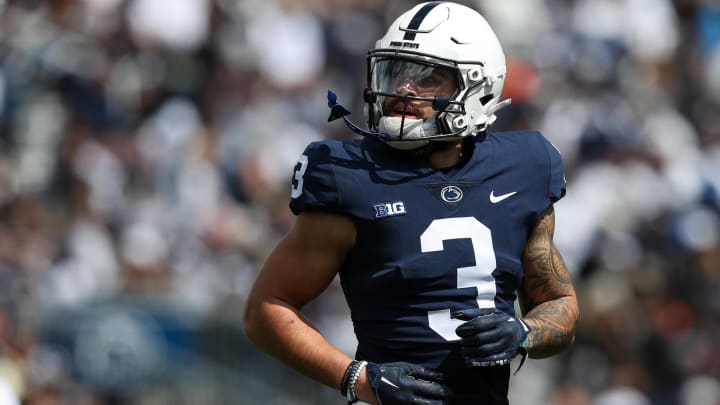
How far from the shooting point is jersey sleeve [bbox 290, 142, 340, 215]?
3746 millimetres

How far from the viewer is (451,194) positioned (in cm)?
384

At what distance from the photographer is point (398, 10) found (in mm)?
11898

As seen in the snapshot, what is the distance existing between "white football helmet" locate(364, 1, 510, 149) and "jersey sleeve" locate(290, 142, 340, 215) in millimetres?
192

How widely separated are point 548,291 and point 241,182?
251 inches

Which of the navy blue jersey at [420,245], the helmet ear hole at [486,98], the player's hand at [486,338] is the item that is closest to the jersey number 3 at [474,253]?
the navy blue jersey at [420,245]

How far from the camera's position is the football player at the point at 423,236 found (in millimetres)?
3744

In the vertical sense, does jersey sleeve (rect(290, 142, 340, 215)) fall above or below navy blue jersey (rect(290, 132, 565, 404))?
above

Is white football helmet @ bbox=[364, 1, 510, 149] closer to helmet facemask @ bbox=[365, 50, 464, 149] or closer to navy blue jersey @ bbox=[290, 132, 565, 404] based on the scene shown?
helmet facemask @ bbox=[365, 50, 464, 149]

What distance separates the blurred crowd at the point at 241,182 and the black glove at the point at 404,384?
431 centimetres

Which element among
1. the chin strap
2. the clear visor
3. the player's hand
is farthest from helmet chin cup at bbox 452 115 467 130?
the player's hand

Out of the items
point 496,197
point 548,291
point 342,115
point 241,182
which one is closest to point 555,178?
point 496,197

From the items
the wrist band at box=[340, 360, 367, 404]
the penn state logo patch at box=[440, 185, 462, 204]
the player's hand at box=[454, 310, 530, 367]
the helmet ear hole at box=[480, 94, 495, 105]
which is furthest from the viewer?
the helmet ear hole at box=[480, 94, 495, 105]

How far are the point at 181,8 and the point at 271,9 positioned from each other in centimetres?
92

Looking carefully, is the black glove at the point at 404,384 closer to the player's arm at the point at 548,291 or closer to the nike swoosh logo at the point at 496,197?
the player's arm at the point at 548,291
